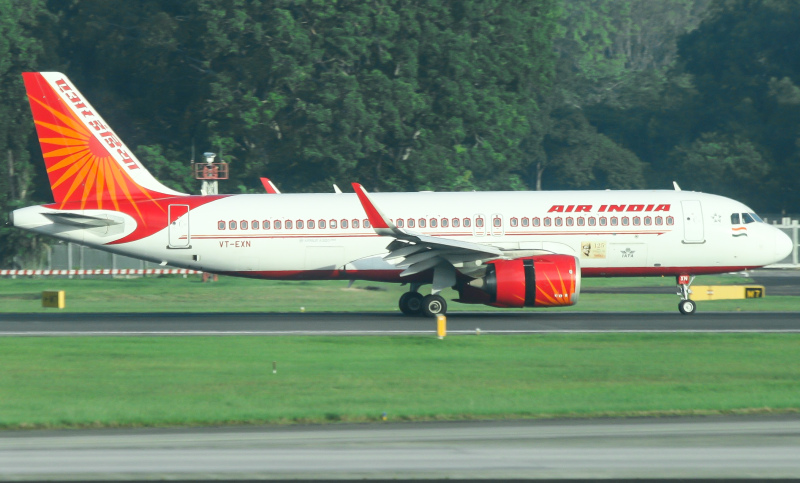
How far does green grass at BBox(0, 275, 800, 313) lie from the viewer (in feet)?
124

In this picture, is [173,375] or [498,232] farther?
[498,232]

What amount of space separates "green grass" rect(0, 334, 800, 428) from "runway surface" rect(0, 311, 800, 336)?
1.74 metres

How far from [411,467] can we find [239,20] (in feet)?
186

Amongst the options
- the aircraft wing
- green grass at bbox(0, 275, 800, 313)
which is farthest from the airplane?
green grass at bbox(0, 275, 800, 313)

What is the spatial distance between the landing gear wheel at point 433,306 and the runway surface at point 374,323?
403 millimetres

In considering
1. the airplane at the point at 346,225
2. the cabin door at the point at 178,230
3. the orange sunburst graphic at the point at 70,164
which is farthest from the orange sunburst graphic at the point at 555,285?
the orange sunburst graphic at the point at 70,164

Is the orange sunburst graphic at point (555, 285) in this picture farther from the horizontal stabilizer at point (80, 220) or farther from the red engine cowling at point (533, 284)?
the horizontal stabilizer at point (80, 220)

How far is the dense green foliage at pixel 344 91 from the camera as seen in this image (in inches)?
2601

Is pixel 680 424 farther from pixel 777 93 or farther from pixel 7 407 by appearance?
pixel 777 93

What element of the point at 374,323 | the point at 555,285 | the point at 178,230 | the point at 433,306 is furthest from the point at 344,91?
the point at 555,285

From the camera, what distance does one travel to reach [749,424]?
15469 millimetres

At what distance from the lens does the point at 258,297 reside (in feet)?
144

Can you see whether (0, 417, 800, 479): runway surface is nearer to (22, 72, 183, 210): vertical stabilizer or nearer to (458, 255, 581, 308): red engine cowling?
(458, 255, 581, 308): red engine cowling

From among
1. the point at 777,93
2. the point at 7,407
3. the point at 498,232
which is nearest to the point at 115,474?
the point at 7,407
